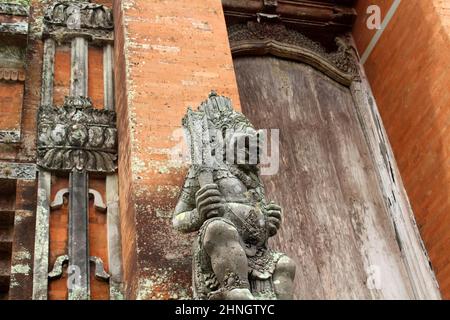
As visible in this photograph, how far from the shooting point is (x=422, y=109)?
8.04 m

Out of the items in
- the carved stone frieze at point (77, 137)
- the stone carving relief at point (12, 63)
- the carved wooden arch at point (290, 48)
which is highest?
the carved wooden arch at point (290, 48)

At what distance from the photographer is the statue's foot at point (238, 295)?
4.59m


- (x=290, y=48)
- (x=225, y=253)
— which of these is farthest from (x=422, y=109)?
(x=225, y=253)

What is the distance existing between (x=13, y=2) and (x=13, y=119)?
1.52 m

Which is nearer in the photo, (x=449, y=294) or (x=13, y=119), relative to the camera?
(x=13, y=119)

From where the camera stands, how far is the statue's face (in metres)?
5.38

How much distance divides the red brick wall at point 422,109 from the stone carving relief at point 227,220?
3005 mm

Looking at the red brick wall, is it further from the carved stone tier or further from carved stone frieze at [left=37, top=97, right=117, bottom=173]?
carved stone frieze at [left=37, top=97, right=117, bottom=173]

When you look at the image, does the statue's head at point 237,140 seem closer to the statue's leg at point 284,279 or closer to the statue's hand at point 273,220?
the statue's hand at point 273,220

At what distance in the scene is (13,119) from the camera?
22.2 feet

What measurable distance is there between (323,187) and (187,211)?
3.38 m

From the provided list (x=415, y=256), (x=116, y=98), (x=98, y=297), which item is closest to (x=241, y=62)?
(x=116, y=98)

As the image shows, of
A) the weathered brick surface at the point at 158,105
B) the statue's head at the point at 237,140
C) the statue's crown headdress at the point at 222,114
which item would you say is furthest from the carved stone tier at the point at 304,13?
the statue's head at the point at 237,140
